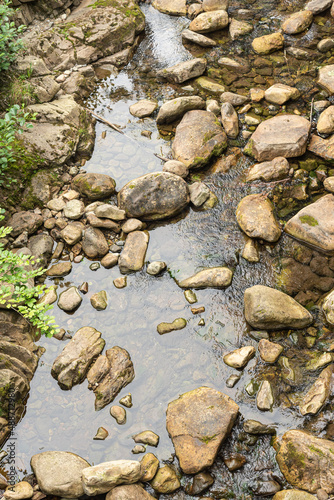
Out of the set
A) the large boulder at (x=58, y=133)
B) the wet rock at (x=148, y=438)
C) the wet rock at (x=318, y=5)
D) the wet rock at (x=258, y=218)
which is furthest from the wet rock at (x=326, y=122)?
the wet rock at (x=148, y=438)

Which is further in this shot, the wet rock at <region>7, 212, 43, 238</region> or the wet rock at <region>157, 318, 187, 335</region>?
the wet rock at <region>7, 212, 43, 238</region>

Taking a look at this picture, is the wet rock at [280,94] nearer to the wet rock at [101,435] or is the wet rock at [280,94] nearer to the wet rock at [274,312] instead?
the wet rock at [274,312]

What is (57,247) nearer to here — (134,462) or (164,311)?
(164,311)

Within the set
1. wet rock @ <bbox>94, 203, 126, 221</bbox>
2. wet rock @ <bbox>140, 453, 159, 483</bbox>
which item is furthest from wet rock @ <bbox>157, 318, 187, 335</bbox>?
wet rock @ <bbox>94, 203, 126, 221</bbox>

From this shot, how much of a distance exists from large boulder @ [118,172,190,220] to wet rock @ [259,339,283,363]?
2.58m

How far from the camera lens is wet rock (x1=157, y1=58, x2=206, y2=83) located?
792 cm

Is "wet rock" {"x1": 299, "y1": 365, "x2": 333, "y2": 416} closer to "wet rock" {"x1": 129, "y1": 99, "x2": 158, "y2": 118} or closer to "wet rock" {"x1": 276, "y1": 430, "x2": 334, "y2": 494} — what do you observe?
"wet rock" {"x1": 276, "y1": 430, "x2": 334, "y2": 494}

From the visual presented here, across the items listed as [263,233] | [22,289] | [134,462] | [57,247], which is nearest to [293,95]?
[263,233]

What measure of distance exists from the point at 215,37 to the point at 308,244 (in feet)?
21.9

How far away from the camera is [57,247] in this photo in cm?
569

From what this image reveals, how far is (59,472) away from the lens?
11.8 ft

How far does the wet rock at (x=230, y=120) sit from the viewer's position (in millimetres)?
6742

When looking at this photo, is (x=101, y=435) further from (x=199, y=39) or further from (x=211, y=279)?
(x=199, y=39)

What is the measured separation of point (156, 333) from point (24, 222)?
2.87m
